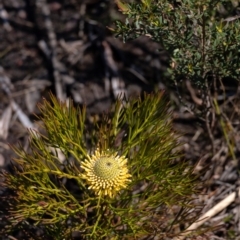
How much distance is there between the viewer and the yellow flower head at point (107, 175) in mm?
2541

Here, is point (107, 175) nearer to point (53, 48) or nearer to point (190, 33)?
point (190, 33)

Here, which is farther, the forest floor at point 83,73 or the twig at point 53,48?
the twig at point 53,48

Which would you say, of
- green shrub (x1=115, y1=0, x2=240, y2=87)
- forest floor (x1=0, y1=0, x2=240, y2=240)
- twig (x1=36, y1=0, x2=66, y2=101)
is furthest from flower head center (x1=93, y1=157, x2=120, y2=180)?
twig (x1=36, y1=0, x2=66, y2=101)

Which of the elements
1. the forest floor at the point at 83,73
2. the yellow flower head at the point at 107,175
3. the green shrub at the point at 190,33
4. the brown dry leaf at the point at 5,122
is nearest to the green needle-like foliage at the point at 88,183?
the yellow flower head at the point at 107,175

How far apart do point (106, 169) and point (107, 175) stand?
2cm

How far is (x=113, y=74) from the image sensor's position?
148 inches

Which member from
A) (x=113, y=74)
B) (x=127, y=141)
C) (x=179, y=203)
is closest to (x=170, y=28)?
(x=127, y=141)

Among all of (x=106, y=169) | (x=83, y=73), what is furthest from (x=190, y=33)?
(x=83, y=73)

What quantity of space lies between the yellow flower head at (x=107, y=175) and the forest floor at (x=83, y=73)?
88 cm

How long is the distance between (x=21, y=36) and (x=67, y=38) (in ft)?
0.93

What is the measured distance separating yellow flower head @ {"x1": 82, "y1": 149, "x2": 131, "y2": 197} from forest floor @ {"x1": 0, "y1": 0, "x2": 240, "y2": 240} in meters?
0.88

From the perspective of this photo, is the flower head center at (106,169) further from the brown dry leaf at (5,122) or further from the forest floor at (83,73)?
the brown dry leaf at (5,122)

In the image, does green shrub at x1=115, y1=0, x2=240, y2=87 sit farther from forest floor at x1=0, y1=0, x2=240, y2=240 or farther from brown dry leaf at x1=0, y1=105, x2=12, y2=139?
brown dry leaf at x1=0, y1=105, x2=12, y2=139

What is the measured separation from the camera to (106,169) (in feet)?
8.31
